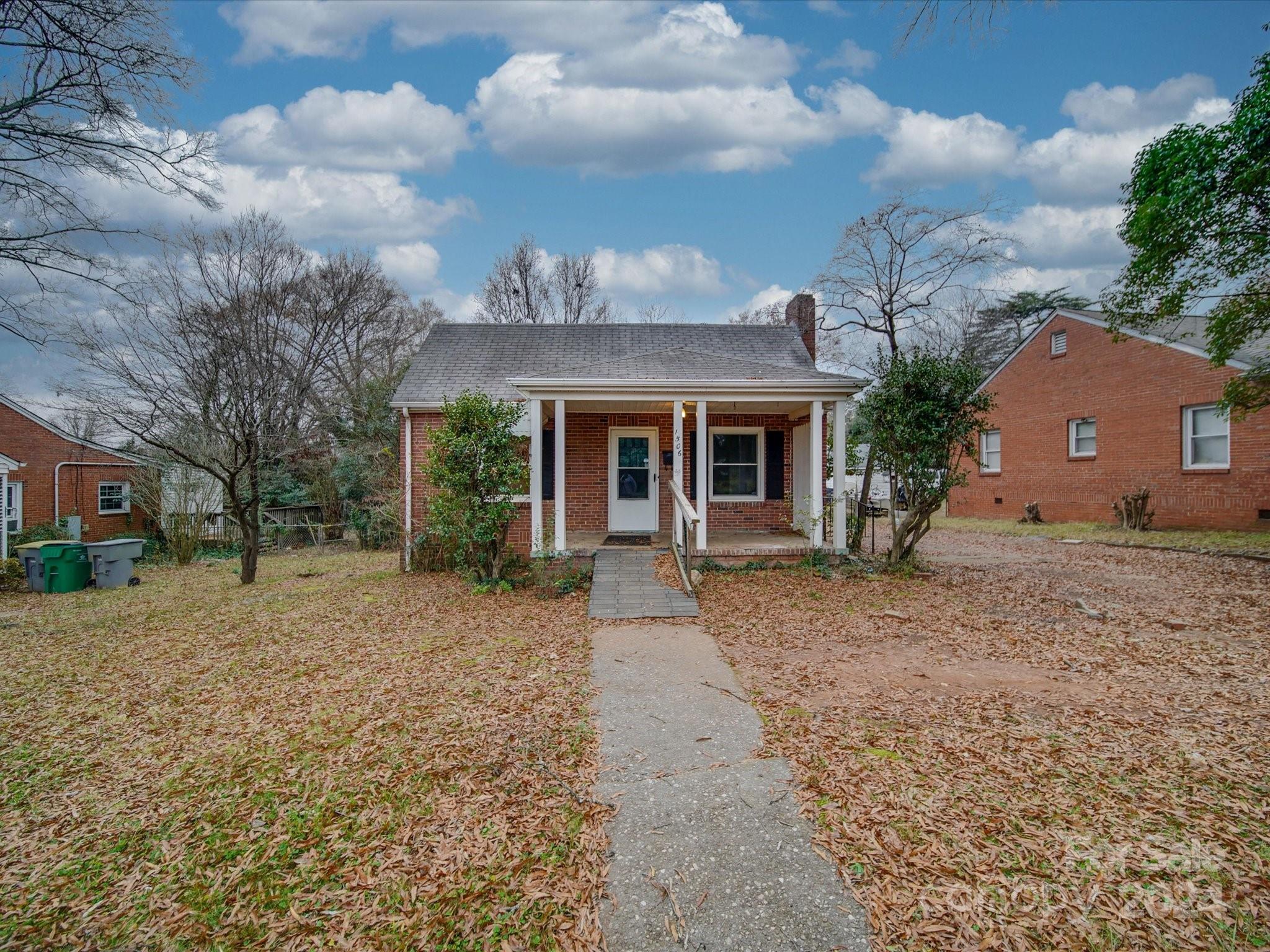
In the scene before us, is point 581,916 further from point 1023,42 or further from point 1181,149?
point 1181,149

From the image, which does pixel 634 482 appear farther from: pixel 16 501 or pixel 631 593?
pixel 16 501

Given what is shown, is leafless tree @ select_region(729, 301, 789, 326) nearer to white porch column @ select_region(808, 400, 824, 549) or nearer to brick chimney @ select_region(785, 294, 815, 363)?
brick chimney @ select_region(785, 294, 815, 363)

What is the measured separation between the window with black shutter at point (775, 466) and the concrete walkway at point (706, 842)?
292 inches

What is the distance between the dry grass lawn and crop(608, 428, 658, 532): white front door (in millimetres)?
5060

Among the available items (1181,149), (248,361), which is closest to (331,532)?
(248,361)

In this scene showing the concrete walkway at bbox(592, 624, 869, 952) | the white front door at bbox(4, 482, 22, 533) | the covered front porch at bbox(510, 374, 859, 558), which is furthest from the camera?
the white front door at bbox(4, 482, 22, 533)

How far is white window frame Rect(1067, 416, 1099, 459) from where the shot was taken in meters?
16.4

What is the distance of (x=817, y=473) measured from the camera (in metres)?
10.0

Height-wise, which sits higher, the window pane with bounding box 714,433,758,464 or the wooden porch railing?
the window pane with bounding box 714,433,758,464

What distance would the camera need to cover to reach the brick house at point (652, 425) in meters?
9.42

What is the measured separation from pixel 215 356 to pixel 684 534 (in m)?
14.4

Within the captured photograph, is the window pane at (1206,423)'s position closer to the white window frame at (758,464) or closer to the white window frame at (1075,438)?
the white window frame at (1075,438)

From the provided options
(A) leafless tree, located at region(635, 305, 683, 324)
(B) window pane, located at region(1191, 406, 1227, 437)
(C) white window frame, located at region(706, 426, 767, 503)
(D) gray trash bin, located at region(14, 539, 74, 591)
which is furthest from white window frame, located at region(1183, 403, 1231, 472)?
(D) gray trash bin, located at region(14, 539, 74, 591)

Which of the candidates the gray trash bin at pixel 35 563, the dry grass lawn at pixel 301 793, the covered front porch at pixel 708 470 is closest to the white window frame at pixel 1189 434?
the covered front porch at pixel 708 470
